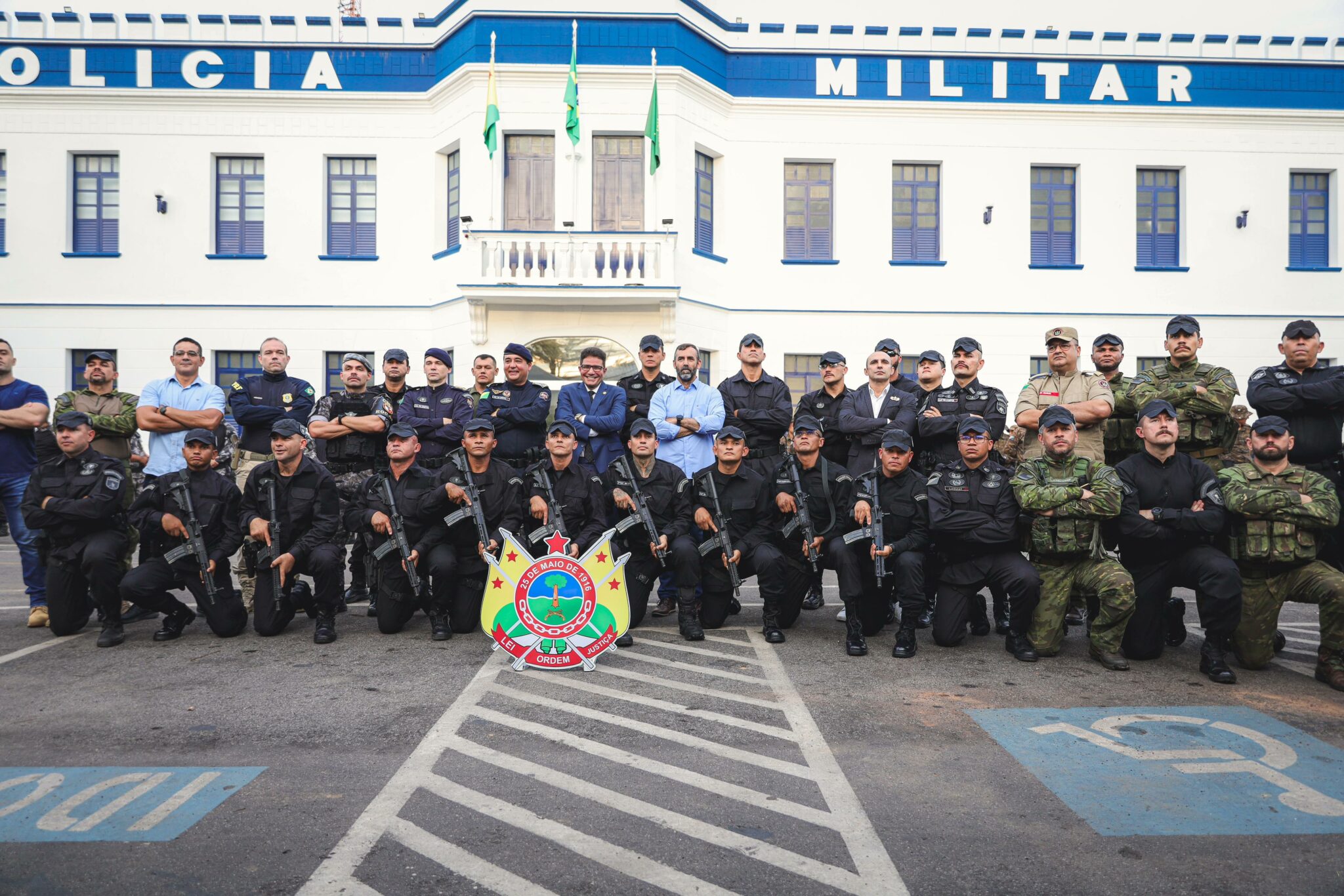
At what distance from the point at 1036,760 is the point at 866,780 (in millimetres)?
880

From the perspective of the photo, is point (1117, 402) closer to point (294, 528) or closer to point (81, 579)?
point (294, 528)

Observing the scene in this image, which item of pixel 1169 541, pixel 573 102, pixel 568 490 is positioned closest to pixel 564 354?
pixel 573 102

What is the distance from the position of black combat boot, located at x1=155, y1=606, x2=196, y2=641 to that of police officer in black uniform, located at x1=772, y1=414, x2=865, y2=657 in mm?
4574

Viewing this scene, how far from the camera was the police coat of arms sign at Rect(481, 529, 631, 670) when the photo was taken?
5.69 m

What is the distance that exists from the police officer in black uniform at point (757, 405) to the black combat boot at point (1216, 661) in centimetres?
349

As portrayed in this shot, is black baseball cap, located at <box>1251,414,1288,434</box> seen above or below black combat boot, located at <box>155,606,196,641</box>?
above

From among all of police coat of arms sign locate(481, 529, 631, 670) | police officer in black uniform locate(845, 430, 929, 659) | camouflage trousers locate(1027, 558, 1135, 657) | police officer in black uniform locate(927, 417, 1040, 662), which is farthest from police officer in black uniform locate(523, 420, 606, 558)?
camouflage trousers locate(1027, 558, 1135, 657)

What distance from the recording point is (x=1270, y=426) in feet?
19.2

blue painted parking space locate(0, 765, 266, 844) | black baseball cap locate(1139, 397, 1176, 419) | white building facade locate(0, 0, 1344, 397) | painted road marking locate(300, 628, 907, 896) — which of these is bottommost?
blue painted parking space locate(0, 765, 266, 844)

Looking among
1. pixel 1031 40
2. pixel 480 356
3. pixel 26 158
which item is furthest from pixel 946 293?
pixel 26 158

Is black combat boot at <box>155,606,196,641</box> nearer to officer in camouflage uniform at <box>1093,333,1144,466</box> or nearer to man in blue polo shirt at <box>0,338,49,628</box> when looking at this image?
man in blue polo shirt at <box>0,338,49,628</box>

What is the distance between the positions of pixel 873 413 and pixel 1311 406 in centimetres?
312

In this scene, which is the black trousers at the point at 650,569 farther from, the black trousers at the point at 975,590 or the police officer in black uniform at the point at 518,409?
the black trousers at the point at 975,590

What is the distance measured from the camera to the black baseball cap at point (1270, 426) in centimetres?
582
